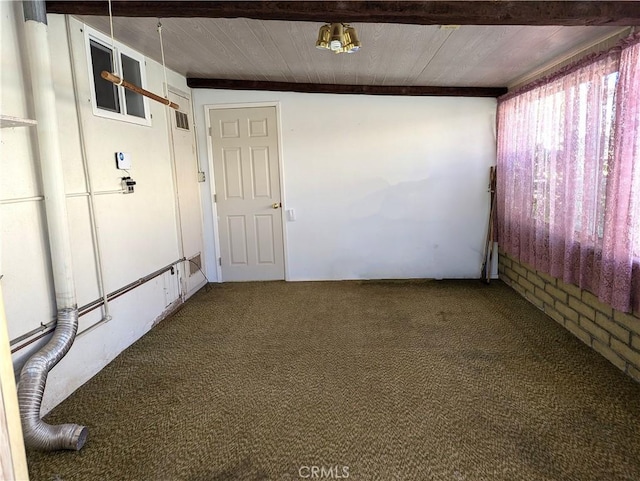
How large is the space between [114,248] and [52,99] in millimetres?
1156

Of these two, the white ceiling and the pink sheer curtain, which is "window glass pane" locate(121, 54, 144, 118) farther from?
the pink sheer curtain

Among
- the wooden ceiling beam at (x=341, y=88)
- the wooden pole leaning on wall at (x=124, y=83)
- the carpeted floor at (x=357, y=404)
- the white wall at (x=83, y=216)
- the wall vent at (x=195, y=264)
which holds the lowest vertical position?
the carpeted floor at (x=357, y=404)

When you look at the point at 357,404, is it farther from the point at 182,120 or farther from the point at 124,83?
the point at 182,120

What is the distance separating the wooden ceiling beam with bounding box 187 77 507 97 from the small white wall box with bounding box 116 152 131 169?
5.63 feet

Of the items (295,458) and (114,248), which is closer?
(295,458)

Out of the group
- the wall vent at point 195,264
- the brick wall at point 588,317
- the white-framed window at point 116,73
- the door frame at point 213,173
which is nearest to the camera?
the brick wall at point 588,317

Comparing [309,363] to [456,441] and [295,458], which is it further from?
[456,441]

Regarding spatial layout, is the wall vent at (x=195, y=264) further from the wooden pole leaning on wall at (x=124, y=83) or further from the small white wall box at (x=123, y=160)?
the wooden pole leaning on wall at (x=124, y=83)

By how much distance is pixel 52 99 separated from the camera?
2.25 m

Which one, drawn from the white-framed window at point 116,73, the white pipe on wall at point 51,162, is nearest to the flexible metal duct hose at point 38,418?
the white pipe on wall at point 51,162

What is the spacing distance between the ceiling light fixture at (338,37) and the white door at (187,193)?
2.12 metres

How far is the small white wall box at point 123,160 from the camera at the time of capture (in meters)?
3.06

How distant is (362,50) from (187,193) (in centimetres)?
239

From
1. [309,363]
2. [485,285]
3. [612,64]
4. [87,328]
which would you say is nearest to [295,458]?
[309,363]
